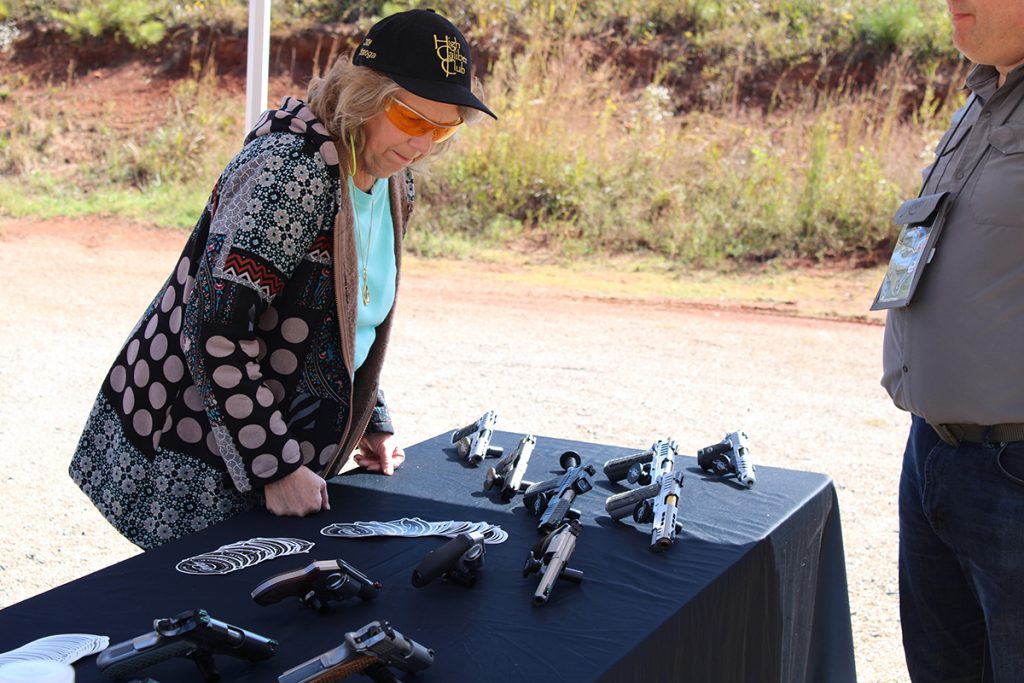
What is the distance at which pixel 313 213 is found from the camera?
1839 millimetres

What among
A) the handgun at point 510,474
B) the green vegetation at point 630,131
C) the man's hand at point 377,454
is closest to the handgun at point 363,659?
the handgun at point 510,474

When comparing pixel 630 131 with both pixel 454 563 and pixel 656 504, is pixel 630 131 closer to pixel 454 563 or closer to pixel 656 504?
pixel 656 504

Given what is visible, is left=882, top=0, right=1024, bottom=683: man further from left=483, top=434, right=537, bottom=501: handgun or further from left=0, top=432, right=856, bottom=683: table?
left=483, top=434, right=537, bottom=501: handgun

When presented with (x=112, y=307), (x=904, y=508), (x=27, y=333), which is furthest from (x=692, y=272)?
(x=904, y=508)

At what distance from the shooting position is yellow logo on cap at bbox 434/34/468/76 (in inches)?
Result: 73.8

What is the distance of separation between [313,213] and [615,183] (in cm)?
917

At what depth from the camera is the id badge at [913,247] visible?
189 centimetres

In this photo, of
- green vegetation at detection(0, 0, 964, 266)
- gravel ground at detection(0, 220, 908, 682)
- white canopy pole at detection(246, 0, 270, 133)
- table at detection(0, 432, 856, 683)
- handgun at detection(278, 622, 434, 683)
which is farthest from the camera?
green vegetation at detection(0, 0, 964, 266)

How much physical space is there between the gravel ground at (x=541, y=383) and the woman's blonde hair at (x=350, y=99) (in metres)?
2.23

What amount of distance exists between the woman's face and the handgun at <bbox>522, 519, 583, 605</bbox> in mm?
724

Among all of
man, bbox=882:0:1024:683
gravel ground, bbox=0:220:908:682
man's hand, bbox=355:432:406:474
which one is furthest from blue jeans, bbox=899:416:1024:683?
gravel ground, bbox=0:220:908:682

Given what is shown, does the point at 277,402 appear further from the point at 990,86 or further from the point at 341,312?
the point at 990,86

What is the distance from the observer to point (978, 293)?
181cm

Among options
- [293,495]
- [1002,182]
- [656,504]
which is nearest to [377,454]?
[293,495]
